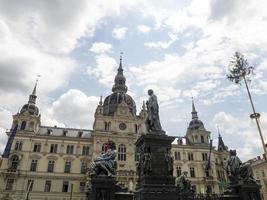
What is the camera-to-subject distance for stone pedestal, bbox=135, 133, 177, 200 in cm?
1223

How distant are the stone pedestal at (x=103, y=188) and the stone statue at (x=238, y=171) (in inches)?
316

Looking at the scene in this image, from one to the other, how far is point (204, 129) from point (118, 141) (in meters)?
24.4

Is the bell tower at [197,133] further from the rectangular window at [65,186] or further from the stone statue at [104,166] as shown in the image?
the stone statue at [104,166]

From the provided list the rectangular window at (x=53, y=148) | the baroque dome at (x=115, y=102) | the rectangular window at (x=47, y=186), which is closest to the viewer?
the rectangular window at (x=47, y=186)

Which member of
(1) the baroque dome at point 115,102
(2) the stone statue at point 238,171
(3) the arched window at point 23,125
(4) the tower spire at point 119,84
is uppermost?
(4) the tower spire at point 119,84

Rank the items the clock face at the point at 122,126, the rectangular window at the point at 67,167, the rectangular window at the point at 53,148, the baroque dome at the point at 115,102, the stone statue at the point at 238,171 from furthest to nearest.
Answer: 1. the baroque dome at the point at 115,102
2. the clock face at the point at 122,126
3. the rectangular window at the point at 53,148
4. the rectangular window at the point at 67,167
5. the stone statue at the point at 238,171

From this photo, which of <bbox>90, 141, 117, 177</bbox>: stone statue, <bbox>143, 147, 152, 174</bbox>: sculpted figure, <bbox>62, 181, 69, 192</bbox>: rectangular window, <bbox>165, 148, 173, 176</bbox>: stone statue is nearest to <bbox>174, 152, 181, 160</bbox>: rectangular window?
<bbox>62, 181, 69, 192</bbox>: rectangular window

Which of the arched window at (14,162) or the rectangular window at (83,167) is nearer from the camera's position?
the arched window at (14,162)

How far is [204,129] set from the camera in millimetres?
60469

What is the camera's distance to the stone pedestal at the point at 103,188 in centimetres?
1198

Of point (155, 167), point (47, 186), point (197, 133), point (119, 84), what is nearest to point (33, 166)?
point (47, 186)

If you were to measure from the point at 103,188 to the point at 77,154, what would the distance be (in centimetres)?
4011

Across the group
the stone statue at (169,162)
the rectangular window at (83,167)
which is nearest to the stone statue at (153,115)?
the stone statue at (169,162)

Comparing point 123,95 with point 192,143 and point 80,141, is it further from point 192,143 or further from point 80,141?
point 192,143
